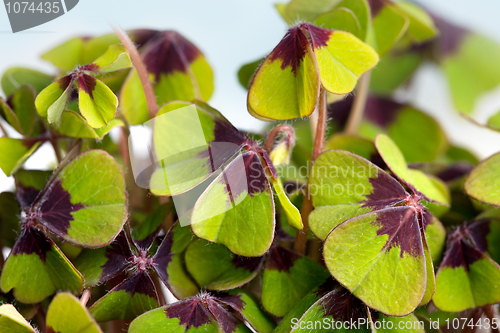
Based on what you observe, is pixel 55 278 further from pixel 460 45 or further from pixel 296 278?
pixel 460 45

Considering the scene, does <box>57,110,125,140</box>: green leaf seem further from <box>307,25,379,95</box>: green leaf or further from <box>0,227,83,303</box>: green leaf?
<box>307,25,379,95</box>: green leaf

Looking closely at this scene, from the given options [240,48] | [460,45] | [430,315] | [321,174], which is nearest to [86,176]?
[321,174]

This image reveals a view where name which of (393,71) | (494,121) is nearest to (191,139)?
(494,121)

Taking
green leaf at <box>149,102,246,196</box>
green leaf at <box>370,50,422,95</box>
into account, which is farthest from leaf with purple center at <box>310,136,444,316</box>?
green leaf at <box>370,50,422,95</box>

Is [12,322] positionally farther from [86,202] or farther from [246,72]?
[246,72]

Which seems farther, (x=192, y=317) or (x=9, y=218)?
(x=9, y=218)

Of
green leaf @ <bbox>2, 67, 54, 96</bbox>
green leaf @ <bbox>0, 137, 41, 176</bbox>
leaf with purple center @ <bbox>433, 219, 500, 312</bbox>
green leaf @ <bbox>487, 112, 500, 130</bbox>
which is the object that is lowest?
leaf with purple center @ <bbox>433, 219, 500, 312</bbox>

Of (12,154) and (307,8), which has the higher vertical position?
(307,8)
